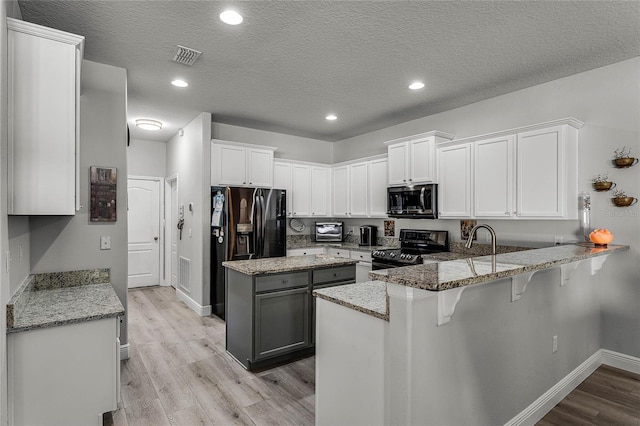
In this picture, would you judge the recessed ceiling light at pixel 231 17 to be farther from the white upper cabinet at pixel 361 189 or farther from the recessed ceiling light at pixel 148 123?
the white upper cabinet at pixel 361 189

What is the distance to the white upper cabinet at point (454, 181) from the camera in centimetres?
400

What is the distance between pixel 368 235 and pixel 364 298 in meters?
3.63

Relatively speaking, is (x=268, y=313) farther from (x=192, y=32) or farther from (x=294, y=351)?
(x=192, y=32)

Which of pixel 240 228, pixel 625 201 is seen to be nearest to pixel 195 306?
pixel 240 228

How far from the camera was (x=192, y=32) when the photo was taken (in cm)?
264

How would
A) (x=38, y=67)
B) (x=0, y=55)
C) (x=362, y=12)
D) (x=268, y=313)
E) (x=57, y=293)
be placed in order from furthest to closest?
1. (x=268, y=313)
2. (x=57, y=293)
3. (x=362, y=12)
4. (x=38, y=67)
5. (x=0, y=55)

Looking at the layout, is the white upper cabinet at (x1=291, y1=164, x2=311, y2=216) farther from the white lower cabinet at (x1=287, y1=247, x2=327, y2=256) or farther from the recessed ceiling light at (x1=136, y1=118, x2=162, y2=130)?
the recessed ceiling light at (x1=136, y1=118, x2=162, y2=130)

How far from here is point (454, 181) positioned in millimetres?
4133

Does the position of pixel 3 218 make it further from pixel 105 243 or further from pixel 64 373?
pixel 105 243

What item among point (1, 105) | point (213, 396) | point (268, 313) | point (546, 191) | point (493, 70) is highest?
point (493, 70)

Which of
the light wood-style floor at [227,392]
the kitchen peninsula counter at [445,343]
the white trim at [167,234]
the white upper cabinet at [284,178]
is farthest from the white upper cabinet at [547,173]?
the white trim at [167,234]

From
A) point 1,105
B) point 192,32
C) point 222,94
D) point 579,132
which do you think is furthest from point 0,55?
point 579,132

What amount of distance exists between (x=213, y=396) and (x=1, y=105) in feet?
7.63

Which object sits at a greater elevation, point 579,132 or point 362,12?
point 362,12
